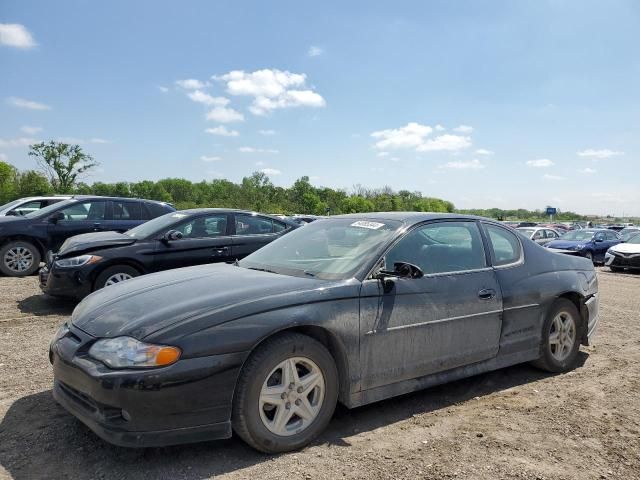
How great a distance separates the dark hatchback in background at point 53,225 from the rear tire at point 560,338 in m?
8.21

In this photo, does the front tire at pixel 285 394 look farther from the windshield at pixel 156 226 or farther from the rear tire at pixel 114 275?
the windshield at pixel 156 226

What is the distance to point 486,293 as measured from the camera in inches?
165

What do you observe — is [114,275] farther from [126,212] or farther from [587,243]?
[587,243]

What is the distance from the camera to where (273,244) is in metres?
4.68

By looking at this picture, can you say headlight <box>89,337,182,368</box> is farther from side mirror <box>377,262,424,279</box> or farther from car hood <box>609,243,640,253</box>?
car hood <box>609,243,640,253</box>

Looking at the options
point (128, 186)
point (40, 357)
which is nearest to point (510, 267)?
A: point (40, 357)

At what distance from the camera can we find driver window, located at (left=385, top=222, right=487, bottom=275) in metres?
3.92

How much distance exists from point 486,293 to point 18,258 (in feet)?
29.8

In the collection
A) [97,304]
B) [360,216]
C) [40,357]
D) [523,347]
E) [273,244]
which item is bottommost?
[40,357]

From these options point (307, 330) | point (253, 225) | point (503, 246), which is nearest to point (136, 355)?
point (307, 330)

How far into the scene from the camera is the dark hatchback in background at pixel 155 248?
699 cm

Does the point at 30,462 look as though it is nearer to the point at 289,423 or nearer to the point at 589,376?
the point at 289,423

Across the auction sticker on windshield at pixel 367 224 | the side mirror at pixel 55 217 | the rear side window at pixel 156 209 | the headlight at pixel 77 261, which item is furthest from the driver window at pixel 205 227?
the auction sticker on windshield at pixel 367 224

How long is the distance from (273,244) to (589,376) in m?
3.21
